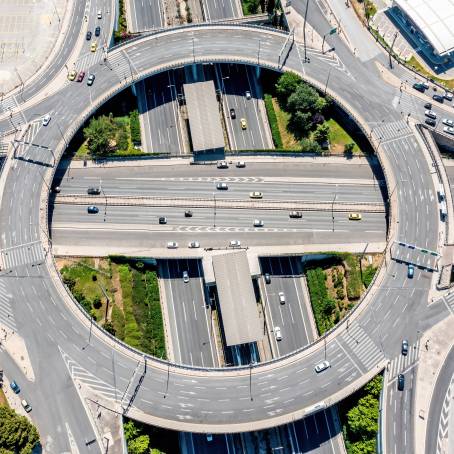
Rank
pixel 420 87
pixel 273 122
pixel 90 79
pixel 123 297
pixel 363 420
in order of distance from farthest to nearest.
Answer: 1. pixel 273 122
2. pixel 90 79
3. pixel 420 87
4. pixel 123 297
5. pixel 363 420

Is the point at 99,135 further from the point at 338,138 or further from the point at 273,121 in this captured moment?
the point at 338,138

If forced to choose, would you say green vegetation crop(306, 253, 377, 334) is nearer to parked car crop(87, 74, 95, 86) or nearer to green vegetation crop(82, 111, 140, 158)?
green vegetation crop(82, 111, 140, 158)

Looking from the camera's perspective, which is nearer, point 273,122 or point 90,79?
point 90,79

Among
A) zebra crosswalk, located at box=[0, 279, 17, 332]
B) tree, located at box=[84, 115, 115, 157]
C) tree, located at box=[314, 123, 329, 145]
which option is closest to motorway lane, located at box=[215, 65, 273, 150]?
tree, located at box=[314, 123, 329, 145]

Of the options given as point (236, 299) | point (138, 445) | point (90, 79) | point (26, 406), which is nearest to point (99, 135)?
point (90, 79)

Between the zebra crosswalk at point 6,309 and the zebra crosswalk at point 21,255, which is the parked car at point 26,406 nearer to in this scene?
the zebra crosswalk at point 6,309

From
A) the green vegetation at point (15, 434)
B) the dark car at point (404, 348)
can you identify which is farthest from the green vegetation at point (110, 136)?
the dark car at point (404, 348)
